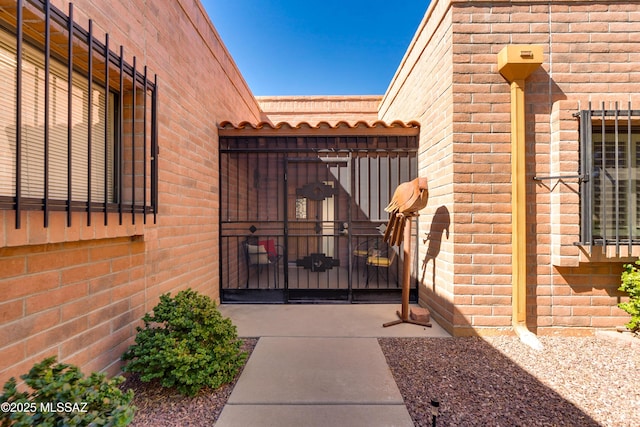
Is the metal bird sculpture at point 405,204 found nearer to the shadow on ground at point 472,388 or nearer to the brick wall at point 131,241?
the shadow on ground at point 472,388

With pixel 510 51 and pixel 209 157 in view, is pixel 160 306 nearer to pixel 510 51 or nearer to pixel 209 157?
pixel 209 157

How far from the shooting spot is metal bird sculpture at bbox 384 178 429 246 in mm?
3170

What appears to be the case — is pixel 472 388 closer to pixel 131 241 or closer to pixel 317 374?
pixel 317 374

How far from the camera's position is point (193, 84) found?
3.57 m

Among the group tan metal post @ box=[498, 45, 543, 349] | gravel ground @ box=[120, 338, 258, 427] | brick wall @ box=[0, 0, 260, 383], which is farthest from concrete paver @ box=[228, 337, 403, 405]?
tan metal post @ box=[498, 45, 543, 349]

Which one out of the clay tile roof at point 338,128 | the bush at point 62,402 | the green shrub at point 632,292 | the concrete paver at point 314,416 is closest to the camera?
the bush at point 62,402

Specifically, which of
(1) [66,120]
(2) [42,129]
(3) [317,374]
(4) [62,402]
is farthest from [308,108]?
(4) [62,402]

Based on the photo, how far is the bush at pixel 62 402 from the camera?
1085mm

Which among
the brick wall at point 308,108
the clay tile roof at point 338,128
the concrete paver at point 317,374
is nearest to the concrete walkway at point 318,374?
the concrete paver at point 317,374

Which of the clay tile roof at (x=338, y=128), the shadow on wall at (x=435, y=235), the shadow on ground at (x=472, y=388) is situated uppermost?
the clay tile roof at (x=338, y=128)

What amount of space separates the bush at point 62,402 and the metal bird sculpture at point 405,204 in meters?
2.95

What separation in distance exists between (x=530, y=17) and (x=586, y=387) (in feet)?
12.3

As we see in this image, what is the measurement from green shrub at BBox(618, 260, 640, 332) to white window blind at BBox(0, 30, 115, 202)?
4.98 metres

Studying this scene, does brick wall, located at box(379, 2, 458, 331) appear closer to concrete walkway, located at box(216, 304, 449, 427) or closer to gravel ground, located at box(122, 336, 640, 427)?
concrete walkway, located at box(216, 304, 449, 427)
